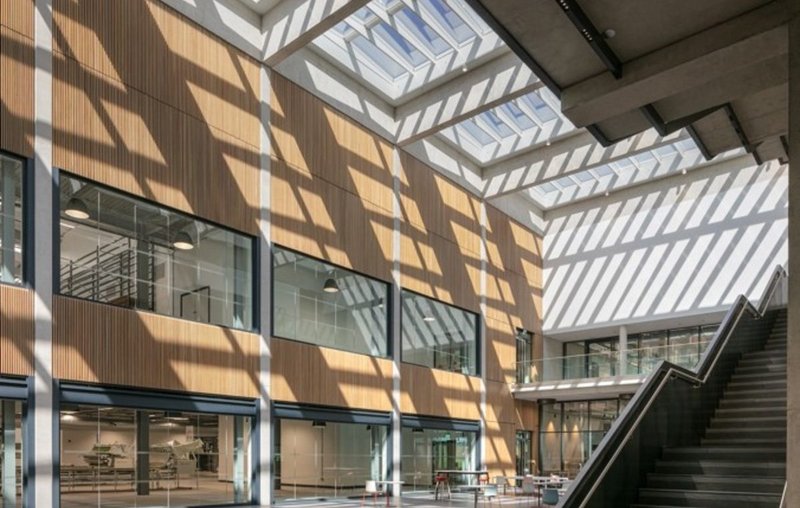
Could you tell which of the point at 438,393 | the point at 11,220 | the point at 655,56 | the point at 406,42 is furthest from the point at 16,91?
the point at 438,393

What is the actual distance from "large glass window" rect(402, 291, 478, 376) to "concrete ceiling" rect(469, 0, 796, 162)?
13505 mm

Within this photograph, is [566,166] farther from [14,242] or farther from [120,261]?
[14,242]

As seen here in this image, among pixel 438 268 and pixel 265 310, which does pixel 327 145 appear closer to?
pixel 265 310

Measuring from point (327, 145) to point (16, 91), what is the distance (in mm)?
8134

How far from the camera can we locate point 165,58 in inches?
559

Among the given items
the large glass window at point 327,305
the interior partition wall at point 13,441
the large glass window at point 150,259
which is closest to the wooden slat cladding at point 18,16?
the large glass window at point 150,259

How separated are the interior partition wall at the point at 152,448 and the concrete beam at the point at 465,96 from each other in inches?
373

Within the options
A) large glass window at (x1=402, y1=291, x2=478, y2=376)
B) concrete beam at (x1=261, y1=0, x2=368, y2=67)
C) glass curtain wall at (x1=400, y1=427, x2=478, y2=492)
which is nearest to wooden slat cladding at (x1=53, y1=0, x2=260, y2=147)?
concrete beam at (x1=261, y1=0, x2=368, y2=67)

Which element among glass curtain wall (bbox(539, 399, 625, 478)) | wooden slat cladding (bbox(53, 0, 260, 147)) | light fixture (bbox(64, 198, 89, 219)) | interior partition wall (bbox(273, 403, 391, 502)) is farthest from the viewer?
glass curtain wall (bbox(539, 399, 625, 478))

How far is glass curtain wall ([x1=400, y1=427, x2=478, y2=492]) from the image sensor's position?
20969mm

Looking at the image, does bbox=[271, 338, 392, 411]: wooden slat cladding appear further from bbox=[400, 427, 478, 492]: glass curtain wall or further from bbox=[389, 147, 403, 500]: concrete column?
bbox=[400, 427, 478, 492]: glass curtain wall

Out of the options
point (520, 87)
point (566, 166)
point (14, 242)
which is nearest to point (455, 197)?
point (566, 166)

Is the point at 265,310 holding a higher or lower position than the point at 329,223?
lower

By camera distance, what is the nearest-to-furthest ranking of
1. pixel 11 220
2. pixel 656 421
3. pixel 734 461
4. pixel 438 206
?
pixel 734 461 → pixel 656 421 → pixel 11 220 → pixel 438 206
